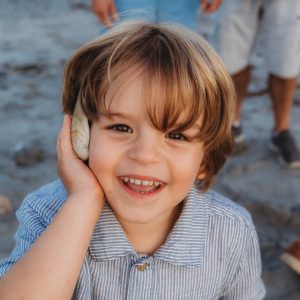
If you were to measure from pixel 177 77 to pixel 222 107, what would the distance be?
20 centimetres

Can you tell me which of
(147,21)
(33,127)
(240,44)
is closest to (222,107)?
(147,21)

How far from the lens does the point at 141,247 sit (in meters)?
1.65

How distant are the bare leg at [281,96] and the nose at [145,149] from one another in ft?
6.85

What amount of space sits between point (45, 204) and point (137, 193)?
300 millimetres

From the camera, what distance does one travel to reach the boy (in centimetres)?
143

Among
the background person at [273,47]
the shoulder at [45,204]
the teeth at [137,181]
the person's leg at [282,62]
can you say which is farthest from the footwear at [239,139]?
the teeth at [137,181]

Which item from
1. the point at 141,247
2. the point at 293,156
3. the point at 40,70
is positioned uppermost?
the point at 141,247

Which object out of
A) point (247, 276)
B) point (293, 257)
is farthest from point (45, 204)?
point (293, 257)

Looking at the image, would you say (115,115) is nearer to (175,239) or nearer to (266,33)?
(175,239)

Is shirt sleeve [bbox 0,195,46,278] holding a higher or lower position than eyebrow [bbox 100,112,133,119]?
lower

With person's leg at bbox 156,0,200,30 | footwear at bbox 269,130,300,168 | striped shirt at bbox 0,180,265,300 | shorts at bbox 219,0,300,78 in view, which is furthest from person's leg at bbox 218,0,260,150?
striped shirt at bbox 0,180,265,300

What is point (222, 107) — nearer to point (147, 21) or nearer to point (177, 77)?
point (177, 77)

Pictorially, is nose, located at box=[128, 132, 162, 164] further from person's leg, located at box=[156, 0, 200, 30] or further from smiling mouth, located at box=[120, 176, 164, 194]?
person's leg, located at box=[156, 0, 200, 30]

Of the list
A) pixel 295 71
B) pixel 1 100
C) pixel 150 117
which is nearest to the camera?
pixel 150 117
